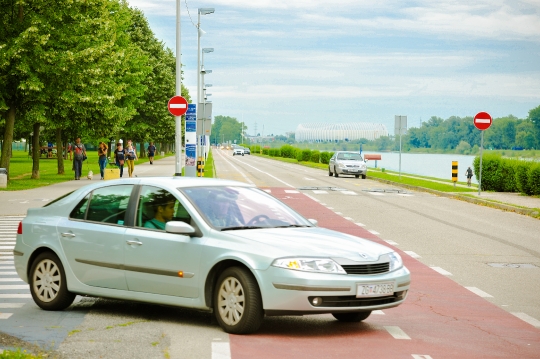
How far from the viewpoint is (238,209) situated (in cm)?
876

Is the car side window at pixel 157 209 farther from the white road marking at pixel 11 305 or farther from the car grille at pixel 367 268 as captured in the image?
the white road marking at pixel 11 305

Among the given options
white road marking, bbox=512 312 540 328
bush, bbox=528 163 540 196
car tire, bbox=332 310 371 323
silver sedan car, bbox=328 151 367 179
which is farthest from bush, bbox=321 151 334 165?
car tire, bbox=332 310 371 323

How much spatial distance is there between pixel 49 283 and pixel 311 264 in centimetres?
313

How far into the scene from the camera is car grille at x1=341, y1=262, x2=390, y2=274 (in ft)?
25.7

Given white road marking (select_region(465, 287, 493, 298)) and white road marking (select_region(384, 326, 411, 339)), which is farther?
white road marking (select_region(465, 287, 493, 298))

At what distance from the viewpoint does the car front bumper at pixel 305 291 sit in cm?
765

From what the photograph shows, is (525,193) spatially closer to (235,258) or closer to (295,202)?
(295,202)

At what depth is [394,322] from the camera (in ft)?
28.8

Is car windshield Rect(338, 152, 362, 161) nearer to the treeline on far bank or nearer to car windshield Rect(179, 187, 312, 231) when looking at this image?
the treeline on far bank

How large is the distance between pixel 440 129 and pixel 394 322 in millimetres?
147257

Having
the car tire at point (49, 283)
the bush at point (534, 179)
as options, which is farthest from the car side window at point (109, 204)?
the bush at point (534, 179)

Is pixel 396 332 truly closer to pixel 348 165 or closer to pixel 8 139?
pixel 8 139

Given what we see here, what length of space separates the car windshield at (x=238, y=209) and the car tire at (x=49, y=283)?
1686mm

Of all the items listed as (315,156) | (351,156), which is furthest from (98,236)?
(315,156)
